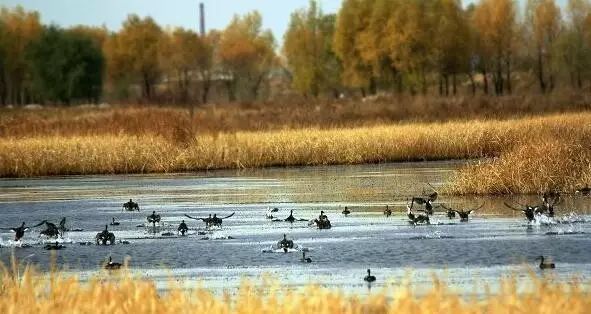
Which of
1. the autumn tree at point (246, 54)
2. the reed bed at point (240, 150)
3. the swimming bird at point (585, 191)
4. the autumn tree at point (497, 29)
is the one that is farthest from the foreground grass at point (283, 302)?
the autumn tree at point (246, 54)

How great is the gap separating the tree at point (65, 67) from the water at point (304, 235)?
88.3 metres

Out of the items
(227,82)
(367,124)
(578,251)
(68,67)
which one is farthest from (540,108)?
(227,82)

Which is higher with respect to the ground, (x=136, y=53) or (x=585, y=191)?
(x=136, y=53)

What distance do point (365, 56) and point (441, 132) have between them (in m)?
67.1

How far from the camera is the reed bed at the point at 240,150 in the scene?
41.4 m

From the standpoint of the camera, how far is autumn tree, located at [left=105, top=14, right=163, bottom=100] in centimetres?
14150

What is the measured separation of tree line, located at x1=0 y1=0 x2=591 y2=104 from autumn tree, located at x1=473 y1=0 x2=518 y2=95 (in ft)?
0.36

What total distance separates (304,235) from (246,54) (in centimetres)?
14417

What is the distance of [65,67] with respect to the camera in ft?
411

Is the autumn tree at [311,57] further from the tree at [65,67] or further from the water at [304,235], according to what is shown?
the water at [304,235]

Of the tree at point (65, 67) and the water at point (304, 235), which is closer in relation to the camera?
the water at point (304, 235)

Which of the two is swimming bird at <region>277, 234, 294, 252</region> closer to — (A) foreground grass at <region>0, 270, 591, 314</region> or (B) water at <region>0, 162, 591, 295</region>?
(B) water at <region>0, 162, 591, 295</region>

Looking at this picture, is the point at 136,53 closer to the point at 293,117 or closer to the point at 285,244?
the point at 293,117

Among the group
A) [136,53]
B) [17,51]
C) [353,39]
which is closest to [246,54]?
[136,53]
